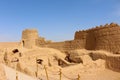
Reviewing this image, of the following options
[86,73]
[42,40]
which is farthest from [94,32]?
[42,40]

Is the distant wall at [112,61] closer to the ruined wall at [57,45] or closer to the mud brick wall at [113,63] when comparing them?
the mud brick wall at [113,63]

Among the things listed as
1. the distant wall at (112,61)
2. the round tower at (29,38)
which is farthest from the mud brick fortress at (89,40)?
the distant wall at (112,61)

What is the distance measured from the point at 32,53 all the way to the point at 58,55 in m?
3.76

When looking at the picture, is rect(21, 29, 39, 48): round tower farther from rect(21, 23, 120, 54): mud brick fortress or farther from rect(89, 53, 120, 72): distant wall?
rect(89, 53, 120, 72): distant wall

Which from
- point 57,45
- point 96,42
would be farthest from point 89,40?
point 57,45

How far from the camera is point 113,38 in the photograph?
22.4 metres

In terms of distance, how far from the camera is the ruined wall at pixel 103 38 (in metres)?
22.1

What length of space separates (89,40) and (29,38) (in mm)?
13321

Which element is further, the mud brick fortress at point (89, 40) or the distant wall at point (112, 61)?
the mud brick fortress at point (89, 40)

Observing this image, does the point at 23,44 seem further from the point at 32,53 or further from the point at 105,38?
the point at 105,38

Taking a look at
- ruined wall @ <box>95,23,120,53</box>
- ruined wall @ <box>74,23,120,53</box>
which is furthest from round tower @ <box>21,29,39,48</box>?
ruined wall @ <box>95,23,120,53</box>

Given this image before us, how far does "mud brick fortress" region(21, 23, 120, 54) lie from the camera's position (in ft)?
73.6

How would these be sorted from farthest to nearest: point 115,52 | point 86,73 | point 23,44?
point 23,44 → point 115,52 → point 86,73

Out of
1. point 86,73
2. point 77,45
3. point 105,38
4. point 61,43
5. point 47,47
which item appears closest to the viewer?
point 86,73
